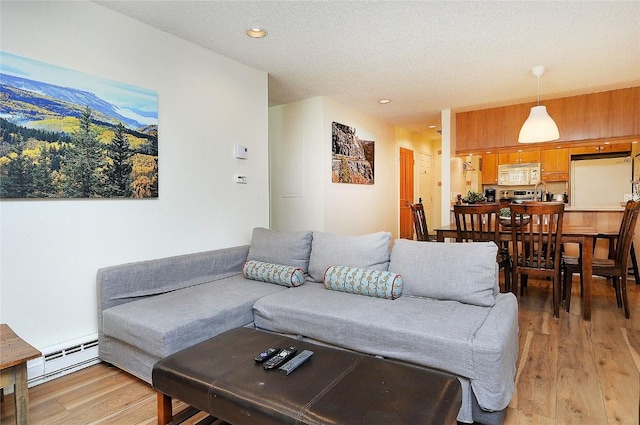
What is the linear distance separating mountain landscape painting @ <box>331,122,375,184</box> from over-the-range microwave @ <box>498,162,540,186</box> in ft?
9.85

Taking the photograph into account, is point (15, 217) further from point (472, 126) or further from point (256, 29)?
point (472, 126)

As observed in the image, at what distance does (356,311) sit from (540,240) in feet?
6.58

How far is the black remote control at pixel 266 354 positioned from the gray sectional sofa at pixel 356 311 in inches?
21.3

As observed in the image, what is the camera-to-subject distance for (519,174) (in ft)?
21.9

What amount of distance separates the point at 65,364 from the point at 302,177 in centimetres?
322

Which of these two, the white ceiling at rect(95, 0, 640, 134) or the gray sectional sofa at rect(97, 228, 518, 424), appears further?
the white ceiling at rect(95, 0, 640, 134)

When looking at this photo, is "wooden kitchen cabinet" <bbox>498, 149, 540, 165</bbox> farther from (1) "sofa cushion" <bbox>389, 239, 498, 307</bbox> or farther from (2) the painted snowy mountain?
(2) the painted snowy mountain

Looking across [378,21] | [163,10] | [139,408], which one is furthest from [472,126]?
[139,408]

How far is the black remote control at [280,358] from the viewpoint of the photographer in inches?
54.6

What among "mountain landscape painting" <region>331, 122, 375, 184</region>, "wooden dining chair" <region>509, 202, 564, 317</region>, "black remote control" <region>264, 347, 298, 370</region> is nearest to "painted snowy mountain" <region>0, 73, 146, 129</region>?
"black remote control" <region>264, 347, 298, 370</region>

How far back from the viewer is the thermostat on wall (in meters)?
3.39

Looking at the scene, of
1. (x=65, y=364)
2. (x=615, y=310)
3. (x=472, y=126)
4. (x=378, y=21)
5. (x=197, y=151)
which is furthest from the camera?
(x=472, y=126)

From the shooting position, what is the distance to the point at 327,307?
2127 millimetres

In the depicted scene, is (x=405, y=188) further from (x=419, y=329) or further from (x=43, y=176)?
(x=43, y=176)
